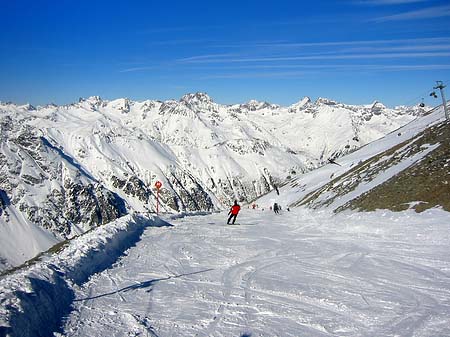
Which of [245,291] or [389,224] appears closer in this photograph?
[245,291]

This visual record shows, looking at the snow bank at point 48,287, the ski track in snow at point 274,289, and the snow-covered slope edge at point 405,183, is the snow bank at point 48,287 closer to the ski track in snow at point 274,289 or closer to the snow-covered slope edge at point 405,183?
the ski track in snow at point 274,289

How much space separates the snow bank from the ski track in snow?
45 cm

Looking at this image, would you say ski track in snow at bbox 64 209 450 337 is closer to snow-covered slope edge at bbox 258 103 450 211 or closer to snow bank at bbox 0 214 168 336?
snow bank at bbox 0 214 168 336

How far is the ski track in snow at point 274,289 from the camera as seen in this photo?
10484 mm

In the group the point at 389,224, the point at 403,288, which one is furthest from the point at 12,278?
the point at 389,224

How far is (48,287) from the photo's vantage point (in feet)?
38.0

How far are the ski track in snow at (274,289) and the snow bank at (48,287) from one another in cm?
45

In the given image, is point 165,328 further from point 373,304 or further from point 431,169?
point 431,169

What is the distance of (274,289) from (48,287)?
7.02 m

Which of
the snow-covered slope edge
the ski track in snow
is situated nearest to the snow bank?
the ski track in snow

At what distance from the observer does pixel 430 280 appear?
14859 mm

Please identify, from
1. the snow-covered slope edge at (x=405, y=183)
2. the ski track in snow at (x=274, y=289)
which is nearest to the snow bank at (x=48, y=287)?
the ski track in snow at (x=274, y=289)

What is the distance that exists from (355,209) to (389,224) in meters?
6.43

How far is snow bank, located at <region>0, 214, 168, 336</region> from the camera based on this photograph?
30.5 feet
